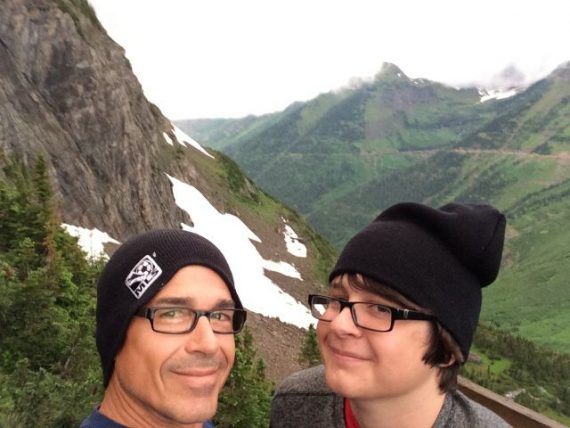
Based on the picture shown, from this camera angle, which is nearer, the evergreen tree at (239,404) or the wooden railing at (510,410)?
the wooden railing at (510,410)

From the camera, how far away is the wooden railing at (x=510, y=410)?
4352 mm

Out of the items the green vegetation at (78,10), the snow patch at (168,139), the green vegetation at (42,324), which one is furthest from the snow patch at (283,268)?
the green vegetation at (42,324)

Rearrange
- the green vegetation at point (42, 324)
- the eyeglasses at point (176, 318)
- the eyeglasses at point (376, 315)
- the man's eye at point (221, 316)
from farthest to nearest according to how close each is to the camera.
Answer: the green vegetation at point (42, 324)
the man's eye at point (221, 316)
the eyeglasses at point (176, 318)
the eyeglasses at point (376, 315)

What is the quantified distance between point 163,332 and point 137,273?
1.67 ft

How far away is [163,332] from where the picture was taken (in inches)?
146

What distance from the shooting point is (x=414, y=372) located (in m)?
3.61

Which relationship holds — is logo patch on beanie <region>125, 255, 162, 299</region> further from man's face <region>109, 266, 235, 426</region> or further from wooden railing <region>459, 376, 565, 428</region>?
wooden railing <region>459, 376, 565, 428</region>

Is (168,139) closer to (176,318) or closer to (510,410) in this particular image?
(176,318)

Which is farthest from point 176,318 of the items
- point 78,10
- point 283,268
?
point 283,268

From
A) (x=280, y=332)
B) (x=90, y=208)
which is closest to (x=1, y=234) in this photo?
(x=90, y=208)

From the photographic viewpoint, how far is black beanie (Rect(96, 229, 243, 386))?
379 centimetres

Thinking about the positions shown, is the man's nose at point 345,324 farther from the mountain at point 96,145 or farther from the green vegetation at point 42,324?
the mountain at point 96,145

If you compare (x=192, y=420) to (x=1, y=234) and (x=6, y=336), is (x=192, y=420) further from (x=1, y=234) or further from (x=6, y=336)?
(x=1, y=234)

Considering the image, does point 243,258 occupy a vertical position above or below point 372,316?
below
